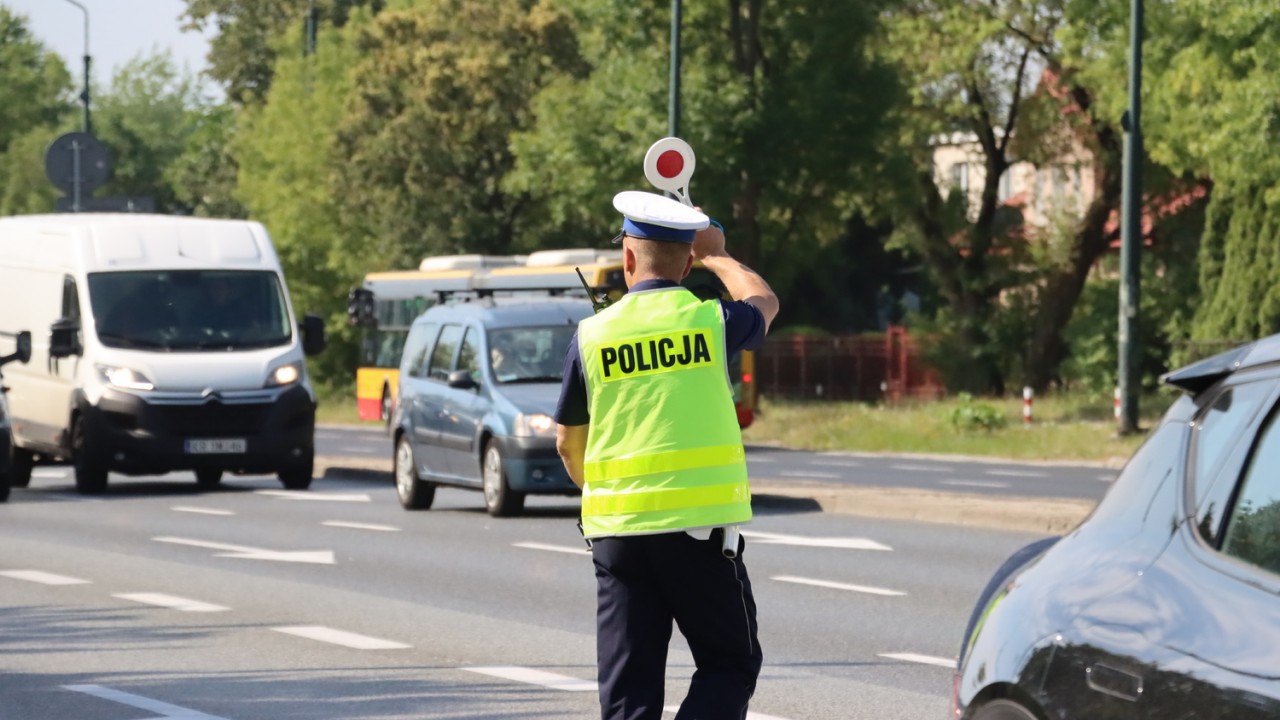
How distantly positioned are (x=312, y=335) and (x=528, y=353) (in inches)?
171

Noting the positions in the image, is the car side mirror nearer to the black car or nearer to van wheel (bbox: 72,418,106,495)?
van wheel (bbox: 72,418,106,495)

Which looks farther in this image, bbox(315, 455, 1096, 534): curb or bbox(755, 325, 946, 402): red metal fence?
bbox(755, 325, 946, 402): red metal fence

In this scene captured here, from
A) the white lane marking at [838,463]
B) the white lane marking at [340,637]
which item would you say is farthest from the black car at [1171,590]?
the white lane marking at [838,463]

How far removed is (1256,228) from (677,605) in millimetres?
35090

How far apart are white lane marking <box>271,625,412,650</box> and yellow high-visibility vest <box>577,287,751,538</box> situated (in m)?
4.96

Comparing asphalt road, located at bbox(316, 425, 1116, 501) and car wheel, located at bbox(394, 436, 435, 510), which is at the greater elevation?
car wheel, located at bbox(394, 436, 435, 510)

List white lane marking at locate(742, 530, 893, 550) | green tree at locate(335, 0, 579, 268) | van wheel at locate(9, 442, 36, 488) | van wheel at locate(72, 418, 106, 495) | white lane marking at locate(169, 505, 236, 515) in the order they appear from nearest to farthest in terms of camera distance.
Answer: white lane marking at locate(742, 530, 893, 550) → white lane marking at locate(169, 505, 236, 515) → van wheel at locate(72, 418, 106, 495) → van wheel at locate(9, 442, 36, 488) → green tree at locate(335, 0, 579, 268)

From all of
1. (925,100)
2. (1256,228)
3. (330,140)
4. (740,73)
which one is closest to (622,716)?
(1256,228)

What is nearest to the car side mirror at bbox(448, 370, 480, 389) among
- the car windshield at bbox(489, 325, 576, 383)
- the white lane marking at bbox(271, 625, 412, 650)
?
the car windshield at bbox(489, 325, 576, 383)

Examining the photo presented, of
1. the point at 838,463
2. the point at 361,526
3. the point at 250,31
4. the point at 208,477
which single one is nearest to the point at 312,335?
the point at 208,477

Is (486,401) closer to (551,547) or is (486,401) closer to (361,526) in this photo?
(361,526)

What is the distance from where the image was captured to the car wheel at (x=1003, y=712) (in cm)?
450

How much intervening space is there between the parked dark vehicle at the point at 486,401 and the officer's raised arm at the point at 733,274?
12.1m

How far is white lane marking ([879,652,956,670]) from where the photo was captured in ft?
32.5
